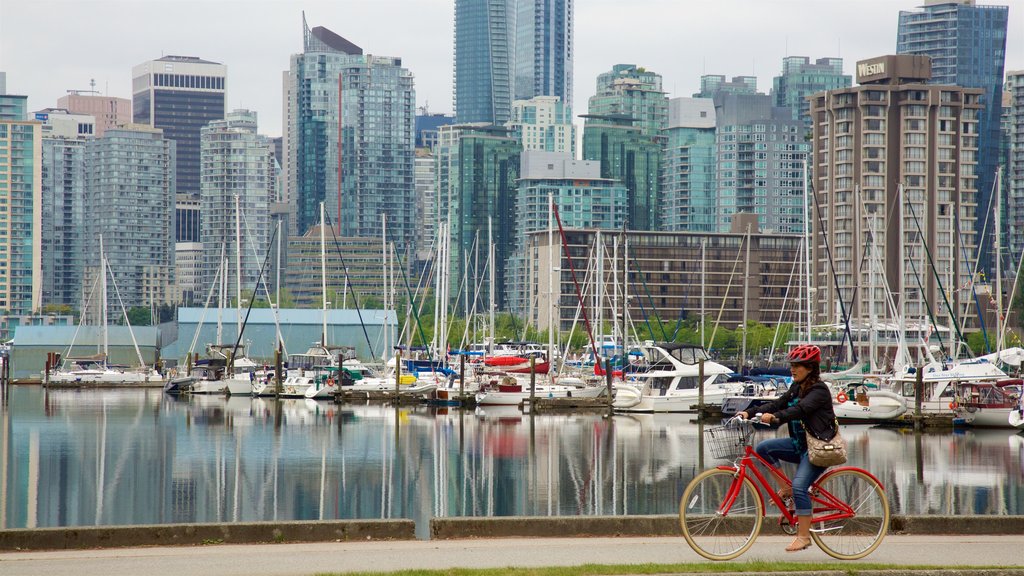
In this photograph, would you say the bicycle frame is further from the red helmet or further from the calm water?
the calm water

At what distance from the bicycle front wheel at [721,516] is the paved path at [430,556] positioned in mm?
222

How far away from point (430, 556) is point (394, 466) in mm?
25135

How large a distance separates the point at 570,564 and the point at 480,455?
1161 inches

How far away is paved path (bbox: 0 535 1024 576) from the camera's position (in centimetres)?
1548

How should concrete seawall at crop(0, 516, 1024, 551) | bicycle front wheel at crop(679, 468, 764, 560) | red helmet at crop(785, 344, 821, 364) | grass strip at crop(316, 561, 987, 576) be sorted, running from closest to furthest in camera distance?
grass strip at crop(316, 561, 987, 576) < red helmet at crop(785, 344, 821, 364) < bicycle front wheel at crop(679, 468, 764, 560) < concrete seawall at crop(0, 516, 1024, 551)

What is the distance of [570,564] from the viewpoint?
615 inches

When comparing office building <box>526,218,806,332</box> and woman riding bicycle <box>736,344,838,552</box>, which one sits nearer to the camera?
woman riding bicycle <box>736,344,838,552</box>

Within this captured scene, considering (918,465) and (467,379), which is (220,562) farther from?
(467,379)

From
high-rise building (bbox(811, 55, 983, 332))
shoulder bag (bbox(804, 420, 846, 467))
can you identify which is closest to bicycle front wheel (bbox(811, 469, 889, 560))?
shoulder bag (bbox(804, 420, 846, 467))

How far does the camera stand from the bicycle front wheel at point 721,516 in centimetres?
1612

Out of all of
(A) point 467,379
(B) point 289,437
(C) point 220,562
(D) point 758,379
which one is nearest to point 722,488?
(C) point 220,562

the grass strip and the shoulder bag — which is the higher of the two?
the shoulder bag

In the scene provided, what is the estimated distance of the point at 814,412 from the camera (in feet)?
52.2

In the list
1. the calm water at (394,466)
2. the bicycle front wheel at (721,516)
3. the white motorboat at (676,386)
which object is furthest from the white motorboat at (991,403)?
the bicycle front wheel at (721,516)
